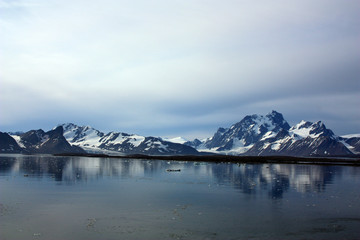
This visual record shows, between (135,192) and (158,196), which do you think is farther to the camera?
(135,192)

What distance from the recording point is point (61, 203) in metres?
44.2

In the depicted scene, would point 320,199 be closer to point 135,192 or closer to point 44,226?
point 135,192

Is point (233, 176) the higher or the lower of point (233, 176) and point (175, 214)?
the lower

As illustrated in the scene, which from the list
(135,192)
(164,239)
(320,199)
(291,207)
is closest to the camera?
(164,239)

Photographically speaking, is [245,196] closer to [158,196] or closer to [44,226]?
[158,196]

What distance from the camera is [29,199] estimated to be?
46.6 meters

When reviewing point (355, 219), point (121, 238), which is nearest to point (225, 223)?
point (121, 238)

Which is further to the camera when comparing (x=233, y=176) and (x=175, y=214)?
(x=233, y=176)

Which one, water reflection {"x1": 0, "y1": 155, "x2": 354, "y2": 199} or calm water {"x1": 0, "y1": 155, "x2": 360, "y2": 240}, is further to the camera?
water reflection {"x1": 0, "y1": 155, "x2": 354, "y2": 199}

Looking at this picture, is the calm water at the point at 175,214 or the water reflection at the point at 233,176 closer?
the calm water at the point at 175,214

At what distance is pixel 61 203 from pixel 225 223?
71.3ft

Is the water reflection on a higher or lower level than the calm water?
lower

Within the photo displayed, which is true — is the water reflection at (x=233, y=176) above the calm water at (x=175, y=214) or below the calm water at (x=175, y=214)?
below

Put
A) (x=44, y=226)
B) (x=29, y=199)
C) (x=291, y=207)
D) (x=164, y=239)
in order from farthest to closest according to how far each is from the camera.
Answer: (x=29, y=199) → (x=291, y=207) → (x=44, y=226) → (x=164, y=239)
